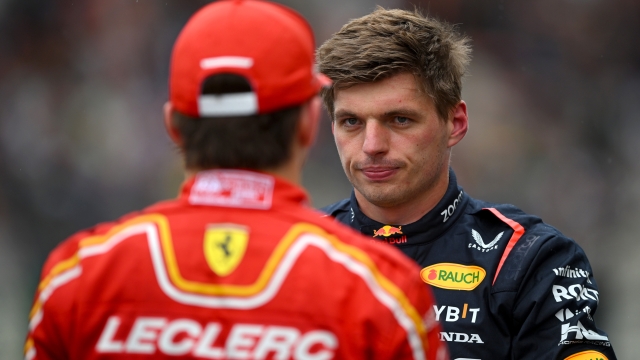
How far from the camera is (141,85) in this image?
8539mm

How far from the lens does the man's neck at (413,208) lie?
10.4ft

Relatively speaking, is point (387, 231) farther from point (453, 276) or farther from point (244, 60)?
point (244, 60)

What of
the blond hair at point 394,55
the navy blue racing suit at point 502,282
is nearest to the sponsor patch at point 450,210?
the navy blue racing suit at point 502,282

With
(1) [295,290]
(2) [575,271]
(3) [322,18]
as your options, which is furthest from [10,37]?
(1) [295,290]

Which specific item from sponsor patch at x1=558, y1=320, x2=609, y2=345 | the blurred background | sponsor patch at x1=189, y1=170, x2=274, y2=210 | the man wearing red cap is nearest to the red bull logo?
sponsor patch at x1=558, y1=320, x2=609, y2=345

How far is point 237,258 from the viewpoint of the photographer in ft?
5.41

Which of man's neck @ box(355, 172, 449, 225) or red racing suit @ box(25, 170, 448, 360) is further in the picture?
man's neck @ box(355, 172, 449, 225)

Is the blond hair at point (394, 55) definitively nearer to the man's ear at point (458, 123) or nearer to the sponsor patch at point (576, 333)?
the man's ear at point (458, 123)

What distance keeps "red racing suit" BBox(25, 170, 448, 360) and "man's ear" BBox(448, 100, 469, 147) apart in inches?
63.0

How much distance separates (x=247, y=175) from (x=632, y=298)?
687 centimetres

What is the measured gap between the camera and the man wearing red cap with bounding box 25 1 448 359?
1.62 meters

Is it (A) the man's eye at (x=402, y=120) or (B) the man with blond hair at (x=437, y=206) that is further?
(A) the man's eye at (x=402, y=120)

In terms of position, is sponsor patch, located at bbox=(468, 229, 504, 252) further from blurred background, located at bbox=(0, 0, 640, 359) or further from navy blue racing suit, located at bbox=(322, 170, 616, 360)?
blurred background, located at bbox=(0, 0, 640, 359)

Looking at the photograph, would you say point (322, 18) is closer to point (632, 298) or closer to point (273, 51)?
point (632, 298)
